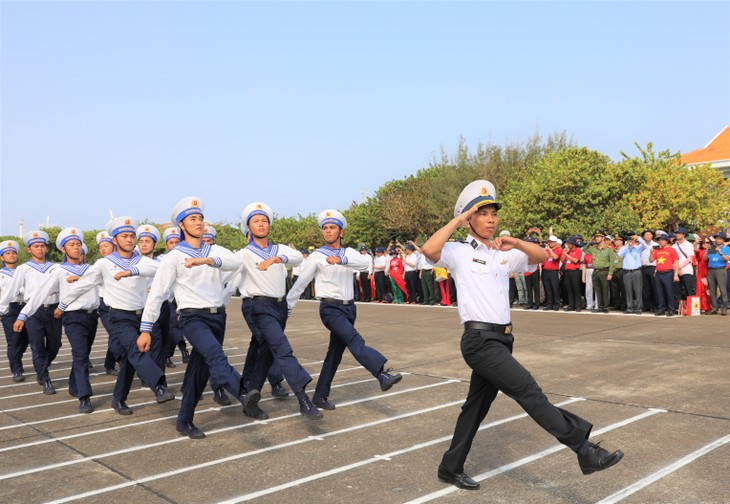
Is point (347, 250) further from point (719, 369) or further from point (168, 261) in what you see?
point (719, 369)

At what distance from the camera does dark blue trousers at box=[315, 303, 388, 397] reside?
21.3ft

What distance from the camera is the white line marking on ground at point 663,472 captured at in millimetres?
4246

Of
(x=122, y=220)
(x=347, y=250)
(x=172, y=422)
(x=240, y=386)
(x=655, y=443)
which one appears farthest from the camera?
(x=122, y=220)

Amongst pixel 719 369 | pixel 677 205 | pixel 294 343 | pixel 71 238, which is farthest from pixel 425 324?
pixel 677 205

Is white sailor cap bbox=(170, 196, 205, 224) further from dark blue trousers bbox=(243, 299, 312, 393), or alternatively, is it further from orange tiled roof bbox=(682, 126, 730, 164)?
orange tiled roof bbox=(682, 126, 730, 164)

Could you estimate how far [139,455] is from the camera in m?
5.53

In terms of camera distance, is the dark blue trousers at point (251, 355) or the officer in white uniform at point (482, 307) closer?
the officer in white uniform at point (482, 307)

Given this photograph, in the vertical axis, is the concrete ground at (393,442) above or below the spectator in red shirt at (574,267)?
below

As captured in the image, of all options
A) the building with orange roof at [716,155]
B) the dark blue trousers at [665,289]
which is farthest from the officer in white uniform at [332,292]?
the building with orange roof at [716,155]

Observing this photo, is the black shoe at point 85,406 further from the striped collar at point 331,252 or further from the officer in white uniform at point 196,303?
the striped collar at point 331,252

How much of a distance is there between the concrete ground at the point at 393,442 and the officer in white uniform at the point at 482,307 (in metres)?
0.44

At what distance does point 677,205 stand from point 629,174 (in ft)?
12.5

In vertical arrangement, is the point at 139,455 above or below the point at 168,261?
below

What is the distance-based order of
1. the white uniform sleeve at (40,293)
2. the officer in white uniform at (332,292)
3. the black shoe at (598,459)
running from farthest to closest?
the white uniform sleeve at (40,293) < the officer in white uniform at (332,292) < the black shoe at (598,459)
